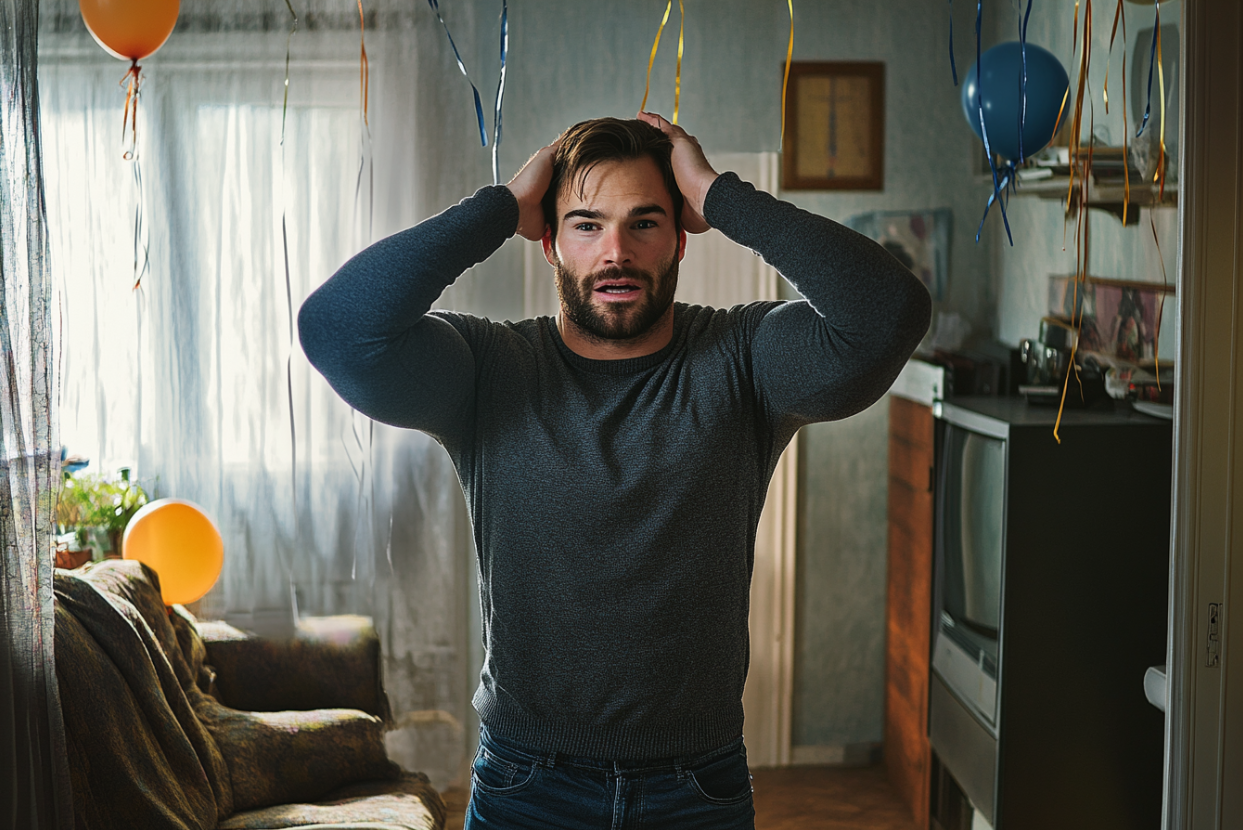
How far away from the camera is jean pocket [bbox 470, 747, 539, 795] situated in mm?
1223

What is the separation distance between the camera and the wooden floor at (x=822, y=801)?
3.00 meters

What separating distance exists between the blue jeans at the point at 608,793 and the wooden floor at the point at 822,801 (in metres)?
1.86

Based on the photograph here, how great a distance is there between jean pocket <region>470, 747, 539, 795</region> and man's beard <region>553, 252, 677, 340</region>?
545 millimetres

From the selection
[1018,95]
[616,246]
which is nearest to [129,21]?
[616,246]

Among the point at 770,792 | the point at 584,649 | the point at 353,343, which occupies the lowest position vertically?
the point at 770,792

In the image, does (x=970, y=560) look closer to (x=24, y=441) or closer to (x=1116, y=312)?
(x=1116, y=312)

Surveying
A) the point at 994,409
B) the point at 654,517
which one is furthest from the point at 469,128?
the point at 654,517

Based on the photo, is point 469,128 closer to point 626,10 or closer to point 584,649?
point 626,10

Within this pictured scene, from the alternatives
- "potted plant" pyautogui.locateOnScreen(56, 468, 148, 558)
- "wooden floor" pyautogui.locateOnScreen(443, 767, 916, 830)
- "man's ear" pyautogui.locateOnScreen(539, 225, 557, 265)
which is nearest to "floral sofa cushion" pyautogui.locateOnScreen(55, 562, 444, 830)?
"potted plant" pyautogui.locateOnScreen(56, 468, 148, 558)

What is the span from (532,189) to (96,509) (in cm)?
192

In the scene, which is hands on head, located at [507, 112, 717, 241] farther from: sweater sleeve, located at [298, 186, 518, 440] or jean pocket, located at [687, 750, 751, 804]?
jean pocket, located at [687, 750, 751, 804]

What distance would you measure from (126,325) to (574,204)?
223cm

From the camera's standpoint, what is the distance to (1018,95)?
2.23 m

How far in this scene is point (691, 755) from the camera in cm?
122
